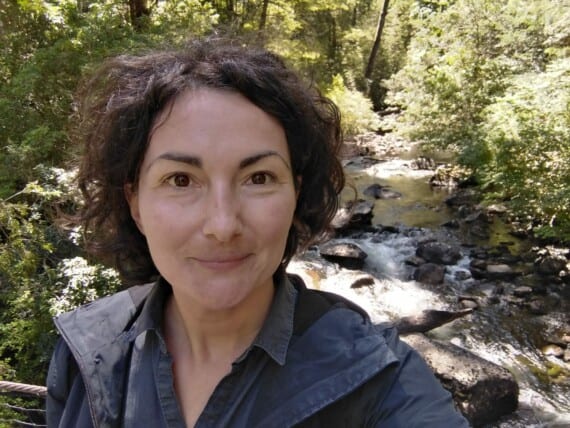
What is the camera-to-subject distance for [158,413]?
1.14 metres

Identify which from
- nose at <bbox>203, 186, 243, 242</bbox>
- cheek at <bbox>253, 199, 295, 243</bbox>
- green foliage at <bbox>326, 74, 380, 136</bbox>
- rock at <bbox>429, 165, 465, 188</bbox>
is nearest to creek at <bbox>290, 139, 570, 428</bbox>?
rock at <bbox>429, 165, 465, 188</bbox>

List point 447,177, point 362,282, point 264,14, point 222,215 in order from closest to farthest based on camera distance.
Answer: point 222,215
point 362,282
point 447,177
point 264,14

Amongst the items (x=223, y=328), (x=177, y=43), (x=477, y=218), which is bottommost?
(x=477, y=218)

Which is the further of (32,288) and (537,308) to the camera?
(537,308)

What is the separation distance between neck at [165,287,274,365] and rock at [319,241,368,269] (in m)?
6.71

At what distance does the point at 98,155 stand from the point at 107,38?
5327mm

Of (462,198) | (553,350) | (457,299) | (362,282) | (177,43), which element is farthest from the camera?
(462,198)

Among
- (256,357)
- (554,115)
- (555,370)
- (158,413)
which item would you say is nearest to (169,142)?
(256,357)

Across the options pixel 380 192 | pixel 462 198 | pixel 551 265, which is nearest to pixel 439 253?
pixel 551 265

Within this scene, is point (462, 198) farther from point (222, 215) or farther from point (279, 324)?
point (222, 215)

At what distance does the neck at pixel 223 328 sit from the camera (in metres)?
1.21

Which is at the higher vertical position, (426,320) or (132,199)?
(132,199)

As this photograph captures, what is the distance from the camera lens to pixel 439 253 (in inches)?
316

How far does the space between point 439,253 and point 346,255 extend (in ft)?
5.30
